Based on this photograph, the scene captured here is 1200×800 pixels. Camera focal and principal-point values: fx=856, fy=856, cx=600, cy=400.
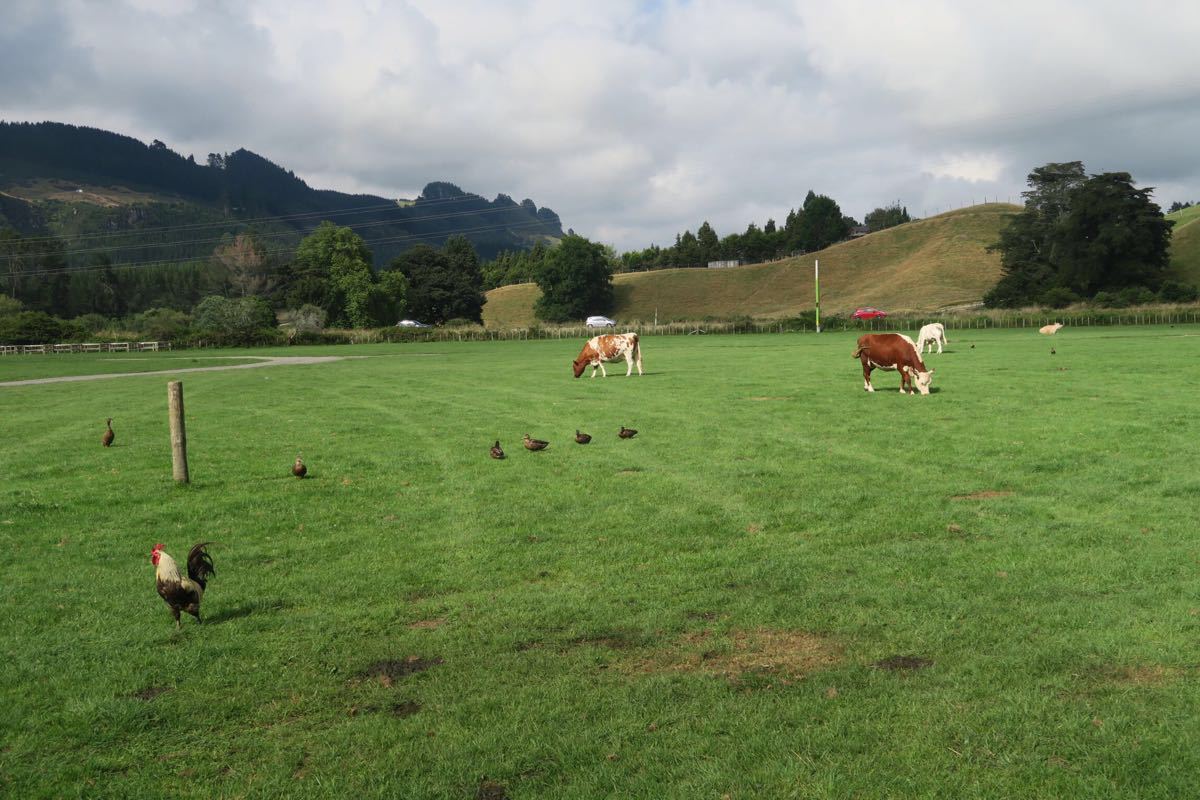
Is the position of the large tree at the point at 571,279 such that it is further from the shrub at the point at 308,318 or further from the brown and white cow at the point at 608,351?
the brown and white cow at the point at 608,351

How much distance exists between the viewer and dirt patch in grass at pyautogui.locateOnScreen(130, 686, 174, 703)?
22.6 ft

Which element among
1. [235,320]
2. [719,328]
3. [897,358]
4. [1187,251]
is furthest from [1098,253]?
[235,320]

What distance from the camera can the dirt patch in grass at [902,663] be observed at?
278 inches

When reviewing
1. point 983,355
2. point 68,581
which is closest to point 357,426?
point 68,581

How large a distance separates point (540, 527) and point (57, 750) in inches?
258

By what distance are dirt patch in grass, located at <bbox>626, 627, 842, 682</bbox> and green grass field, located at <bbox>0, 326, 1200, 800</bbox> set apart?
0.11 ft

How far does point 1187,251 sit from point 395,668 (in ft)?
546

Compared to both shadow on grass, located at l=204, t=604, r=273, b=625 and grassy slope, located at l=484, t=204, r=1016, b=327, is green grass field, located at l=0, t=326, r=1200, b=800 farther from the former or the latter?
grassy slope, located at l=484, t=204, r=1016, b=327

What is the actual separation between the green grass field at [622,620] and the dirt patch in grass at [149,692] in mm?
29

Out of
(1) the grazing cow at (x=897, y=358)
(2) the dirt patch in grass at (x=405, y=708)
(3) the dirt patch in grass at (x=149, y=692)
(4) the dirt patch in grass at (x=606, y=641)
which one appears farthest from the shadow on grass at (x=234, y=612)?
(1) the grazing cow at (x=897, y=358)

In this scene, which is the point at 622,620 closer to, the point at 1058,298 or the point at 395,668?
the point at 395,668

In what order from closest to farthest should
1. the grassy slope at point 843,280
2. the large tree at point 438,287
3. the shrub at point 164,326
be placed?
the shrub at point 164,326 → the large tree at point 438,287 → the grassy slope at point 843,280

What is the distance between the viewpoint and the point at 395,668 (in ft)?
24.3

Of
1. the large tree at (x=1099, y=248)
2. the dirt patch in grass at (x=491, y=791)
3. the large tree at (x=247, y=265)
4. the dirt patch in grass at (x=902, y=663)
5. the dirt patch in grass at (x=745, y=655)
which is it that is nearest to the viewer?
the dirt patch in grass at (x=491, y=791)
